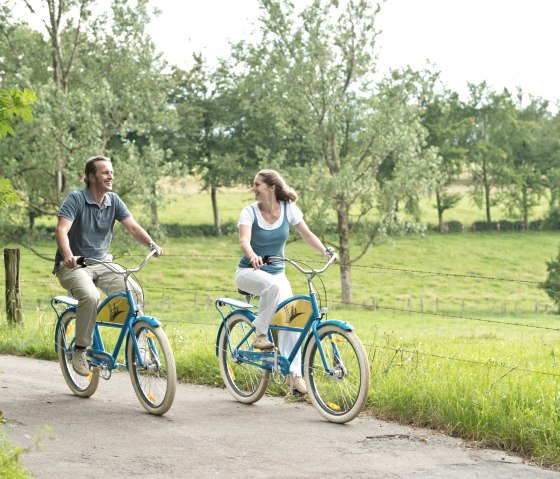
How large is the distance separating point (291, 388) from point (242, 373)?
0.90 m

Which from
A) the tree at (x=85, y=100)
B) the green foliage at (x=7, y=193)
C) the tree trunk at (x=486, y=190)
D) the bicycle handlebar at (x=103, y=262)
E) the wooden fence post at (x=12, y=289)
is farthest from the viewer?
A: the tree trunk at (x=486, y=190)

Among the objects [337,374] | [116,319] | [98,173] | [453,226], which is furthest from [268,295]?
[453,226]

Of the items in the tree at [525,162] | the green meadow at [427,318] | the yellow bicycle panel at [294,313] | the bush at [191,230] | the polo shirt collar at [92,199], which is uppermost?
the tree at [525,162]

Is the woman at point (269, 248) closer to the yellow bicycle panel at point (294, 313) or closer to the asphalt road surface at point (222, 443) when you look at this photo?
the yellow bicycle panel at point (294, 313)

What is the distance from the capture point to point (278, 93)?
3997 centimetres

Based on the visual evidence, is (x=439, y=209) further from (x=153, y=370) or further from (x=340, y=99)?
(x=153, y=370)

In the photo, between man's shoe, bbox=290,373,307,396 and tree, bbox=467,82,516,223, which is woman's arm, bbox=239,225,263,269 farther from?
tree, bbox=467,82,516,223

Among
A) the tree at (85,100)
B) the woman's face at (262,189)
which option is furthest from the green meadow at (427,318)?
the tree at (85,100)

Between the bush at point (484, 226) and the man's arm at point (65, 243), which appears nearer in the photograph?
the man's arm at point (65, 243)

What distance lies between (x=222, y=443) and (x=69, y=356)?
271 cm

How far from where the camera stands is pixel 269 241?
802cm

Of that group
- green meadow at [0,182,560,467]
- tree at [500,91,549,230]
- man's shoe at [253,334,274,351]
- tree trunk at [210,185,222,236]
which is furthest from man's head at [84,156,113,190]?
tree at [500,91,549,230]

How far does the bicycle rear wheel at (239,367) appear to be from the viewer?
27.2 feet

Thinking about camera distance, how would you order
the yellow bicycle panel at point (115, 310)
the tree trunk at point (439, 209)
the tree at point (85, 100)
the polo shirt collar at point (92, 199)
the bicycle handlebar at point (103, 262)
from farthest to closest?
the tree trunk at point (439, 209) < the tree at point (85, 100) < the polo shirt collar at point (92, 199) < the yellow bicycle panel at point (115, 310) < the bicycle handlebar at point (103, 262)
